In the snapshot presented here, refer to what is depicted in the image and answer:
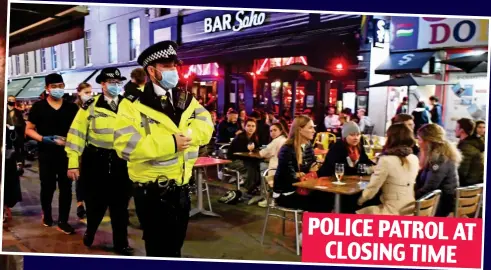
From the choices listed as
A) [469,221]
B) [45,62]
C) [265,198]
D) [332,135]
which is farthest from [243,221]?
[45,62]

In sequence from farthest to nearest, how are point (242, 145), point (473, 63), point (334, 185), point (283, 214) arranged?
point (242, 145), point (283, 214), point (334, 185), point (473, 63)

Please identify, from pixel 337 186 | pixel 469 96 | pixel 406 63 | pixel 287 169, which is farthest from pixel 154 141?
pixel 469 96

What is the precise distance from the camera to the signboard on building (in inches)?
113

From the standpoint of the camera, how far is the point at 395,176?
9.98 ft

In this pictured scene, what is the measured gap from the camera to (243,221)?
12.0 feet

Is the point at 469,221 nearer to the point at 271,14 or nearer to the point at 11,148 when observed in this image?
the point at 271,14

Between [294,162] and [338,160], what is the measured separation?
334 millimetres

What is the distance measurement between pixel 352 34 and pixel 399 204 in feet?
3.91

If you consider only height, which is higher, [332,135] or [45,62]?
[45,62]

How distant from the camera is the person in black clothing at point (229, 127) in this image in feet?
11.2

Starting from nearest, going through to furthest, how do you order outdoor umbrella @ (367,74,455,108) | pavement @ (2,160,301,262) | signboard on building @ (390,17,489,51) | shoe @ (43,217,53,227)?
1. signboard on building @ (390,17,489,51)
2. outdoor umbrella @ (367,74,455,108)
3. pavement @ (2,160,301,262)
4. shoe @ (43,217,53,227)

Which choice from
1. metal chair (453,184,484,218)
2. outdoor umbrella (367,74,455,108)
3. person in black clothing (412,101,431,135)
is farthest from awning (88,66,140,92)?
metal chair (453,184,484,218)

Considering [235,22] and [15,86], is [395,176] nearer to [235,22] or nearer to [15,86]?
[235,22]

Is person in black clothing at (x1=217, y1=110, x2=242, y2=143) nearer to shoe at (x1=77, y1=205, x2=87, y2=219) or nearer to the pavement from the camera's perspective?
the pavement
